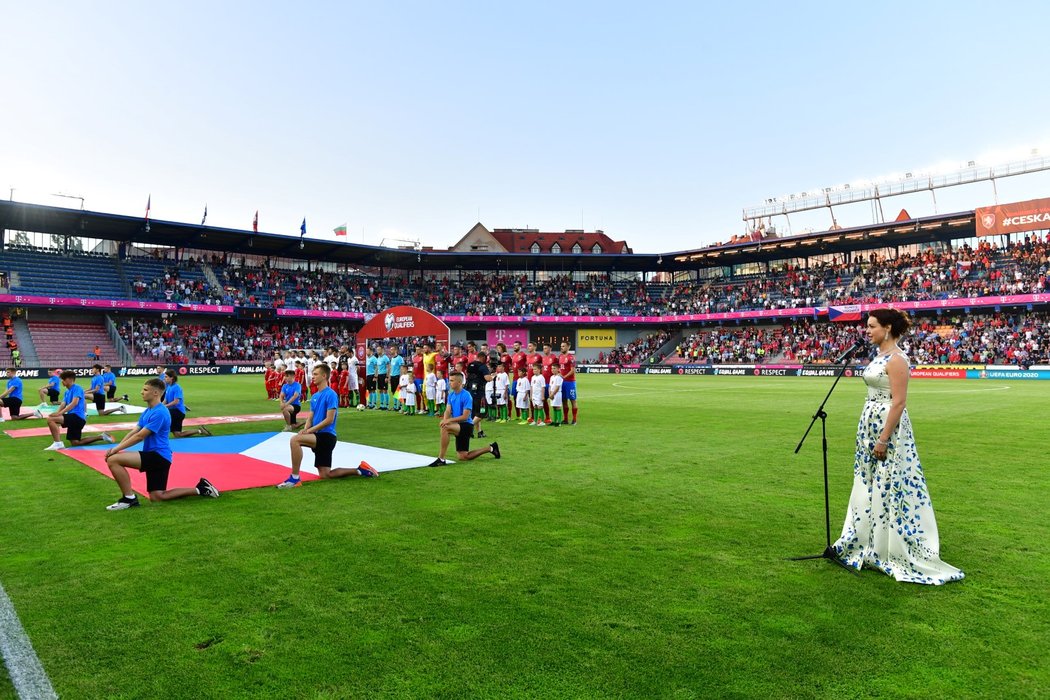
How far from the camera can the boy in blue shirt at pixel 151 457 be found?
7.58 metres

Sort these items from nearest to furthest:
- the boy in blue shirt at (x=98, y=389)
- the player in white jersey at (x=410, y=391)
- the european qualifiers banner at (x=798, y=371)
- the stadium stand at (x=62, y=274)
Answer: the boy in blue shirt at (x=98, y=389) < the player in white jersey at (x=410, y=391) < the european qualifiers banner at (x=798, y=371) < the stadium stand at (x=62, y=274)

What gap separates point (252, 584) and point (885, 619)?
443 centimetres

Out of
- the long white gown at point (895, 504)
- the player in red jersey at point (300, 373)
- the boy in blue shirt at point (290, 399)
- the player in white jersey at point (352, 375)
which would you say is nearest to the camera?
the long white gown at point (895, 504)

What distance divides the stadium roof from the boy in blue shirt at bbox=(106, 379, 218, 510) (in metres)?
49.6

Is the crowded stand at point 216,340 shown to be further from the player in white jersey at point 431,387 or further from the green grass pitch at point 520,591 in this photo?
the green grass pitch at point 520,591

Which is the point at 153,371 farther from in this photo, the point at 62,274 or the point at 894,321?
the point at 894,321

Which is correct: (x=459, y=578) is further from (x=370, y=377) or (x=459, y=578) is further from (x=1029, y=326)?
(x=1029, y=326)

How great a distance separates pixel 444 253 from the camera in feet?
217

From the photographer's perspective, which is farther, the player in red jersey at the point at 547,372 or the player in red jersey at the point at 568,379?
the player in red jersey at the point at 547,372

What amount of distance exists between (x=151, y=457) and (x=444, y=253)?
59.4 meters

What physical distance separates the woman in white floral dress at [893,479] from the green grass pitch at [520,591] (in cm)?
21

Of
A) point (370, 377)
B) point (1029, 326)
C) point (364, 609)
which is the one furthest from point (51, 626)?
point (1029, 326)

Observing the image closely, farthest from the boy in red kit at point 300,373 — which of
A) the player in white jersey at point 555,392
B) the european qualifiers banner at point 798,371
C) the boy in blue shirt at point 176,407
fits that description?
the european qualifiers banner at point 798,371

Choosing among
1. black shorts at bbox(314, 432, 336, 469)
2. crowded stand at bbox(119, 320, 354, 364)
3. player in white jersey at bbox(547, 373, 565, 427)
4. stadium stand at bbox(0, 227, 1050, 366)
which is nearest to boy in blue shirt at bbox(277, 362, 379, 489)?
black shorts at bbox(314, 432, 336, 469)
